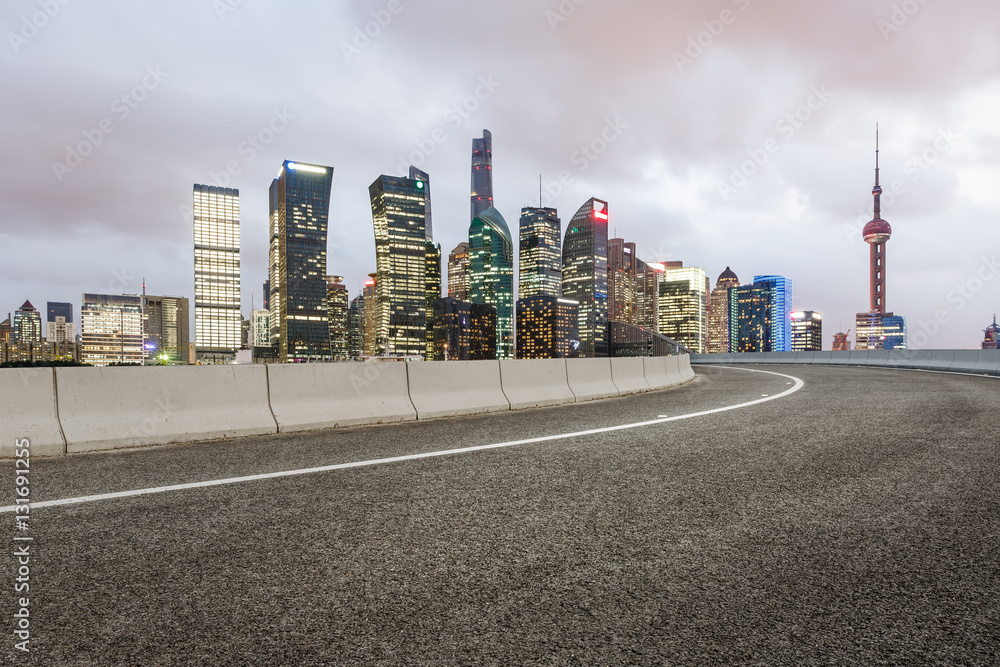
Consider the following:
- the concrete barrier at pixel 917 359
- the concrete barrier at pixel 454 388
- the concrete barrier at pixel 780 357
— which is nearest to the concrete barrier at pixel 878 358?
the concrete barrier at pixel 917 359

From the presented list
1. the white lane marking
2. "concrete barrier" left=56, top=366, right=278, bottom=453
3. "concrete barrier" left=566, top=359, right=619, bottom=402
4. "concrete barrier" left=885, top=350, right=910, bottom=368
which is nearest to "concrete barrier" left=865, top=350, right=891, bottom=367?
"concrete barrier" left=885, top=350, right=910, bottom=368

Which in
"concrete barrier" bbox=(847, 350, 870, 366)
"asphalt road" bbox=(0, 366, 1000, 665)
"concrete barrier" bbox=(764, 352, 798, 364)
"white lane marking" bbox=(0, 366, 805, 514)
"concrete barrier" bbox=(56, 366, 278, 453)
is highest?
"concrete barrier" bbox=(56, 366, 278, 453)

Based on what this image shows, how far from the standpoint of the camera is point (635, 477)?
4.69 meters

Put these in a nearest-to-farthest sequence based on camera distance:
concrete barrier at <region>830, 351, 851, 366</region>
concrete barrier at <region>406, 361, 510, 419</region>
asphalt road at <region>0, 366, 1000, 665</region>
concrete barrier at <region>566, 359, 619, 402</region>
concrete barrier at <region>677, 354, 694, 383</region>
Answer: asphalt road at <region>0, 366, 1000, 665</region>
concrete barrier at <region>406, 361, 510, 419</region>
concrete barrier at <region>566, 359, 619, 402</region>
concrete barrier at <region>677, 354, 694, 383</region>
concrete barrier at <region>830, 351, 851, 366</region>

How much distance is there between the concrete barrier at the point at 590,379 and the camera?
39.5 ft

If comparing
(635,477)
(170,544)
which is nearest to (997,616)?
(635,477)

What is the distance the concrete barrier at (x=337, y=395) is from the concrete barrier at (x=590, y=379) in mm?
4411

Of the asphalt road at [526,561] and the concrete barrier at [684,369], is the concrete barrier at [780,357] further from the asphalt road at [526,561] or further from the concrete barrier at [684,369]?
the asphalt road at [526,561]

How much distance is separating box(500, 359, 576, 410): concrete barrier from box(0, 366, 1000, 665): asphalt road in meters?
4.83

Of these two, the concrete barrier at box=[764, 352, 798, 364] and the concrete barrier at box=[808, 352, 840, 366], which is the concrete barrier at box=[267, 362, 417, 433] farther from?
the concrete barrier at box=[764, 352, 798, 364]

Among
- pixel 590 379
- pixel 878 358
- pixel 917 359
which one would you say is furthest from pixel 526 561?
pixel 878 358

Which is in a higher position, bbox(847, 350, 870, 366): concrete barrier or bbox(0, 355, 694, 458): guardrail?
bbox(0, 355, 694, 458): guardrail

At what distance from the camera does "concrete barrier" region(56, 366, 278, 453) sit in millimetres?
6508

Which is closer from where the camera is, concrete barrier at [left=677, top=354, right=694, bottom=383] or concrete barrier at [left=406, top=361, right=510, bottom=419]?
concrete barrier at [left=406, top=361, right=510, bottom=419]
